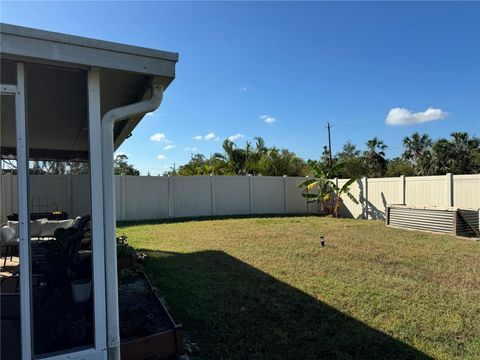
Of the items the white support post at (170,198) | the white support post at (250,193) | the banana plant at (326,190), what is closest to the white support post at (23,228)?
the white support post at (170,198)

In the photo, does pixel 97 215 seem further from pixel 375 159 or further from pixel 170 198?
pixel 375 159

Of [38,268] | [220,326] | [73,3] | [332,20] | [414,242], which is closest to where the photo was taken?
[220,326]

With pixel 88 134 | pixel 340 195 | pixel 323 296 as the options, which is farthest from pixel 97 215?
pixel 340 195

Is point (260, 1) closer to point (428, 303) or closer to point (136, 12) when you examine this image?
point (136, 12)

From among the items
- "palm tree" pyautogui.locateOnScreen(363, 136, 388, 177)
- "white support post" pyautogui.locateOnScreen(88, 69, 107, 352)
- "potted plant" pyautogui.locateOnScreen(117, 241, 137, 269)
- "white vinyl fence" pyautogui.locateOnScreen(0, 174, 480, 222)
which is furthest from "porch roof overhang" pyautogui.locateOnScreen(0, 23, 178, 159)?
"palm tree" pyautogui.locateOnScreen(363, 136, 388, 177)

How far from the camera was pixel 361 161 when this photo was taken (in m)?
35.8

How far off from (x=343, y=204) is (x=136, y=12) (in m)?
13.3

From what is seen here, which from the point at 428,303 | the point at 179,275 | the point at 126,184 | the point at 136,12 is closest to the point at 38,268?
the point at 179,275

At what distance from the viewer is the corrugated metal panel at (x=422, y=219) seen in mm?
10391

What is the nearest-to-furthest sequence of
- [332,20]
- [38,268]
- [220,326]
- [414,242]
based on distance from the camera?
1. [220,326]
2. [38,268]
3. [414,242]
4. [332,20]

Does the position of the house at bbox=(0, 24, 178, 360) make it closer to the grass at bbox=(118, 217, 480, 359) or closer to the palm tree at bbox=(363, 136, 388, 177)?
the grass at bbox=(118, 217, 480, 359)

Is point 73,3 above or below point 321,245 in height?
above

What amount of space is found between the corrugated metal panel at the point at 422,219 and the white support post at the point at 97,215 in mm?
10477

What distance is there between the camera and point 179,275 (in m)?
5.90
